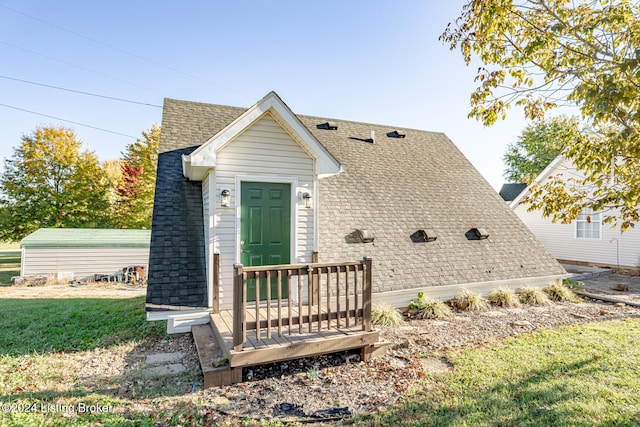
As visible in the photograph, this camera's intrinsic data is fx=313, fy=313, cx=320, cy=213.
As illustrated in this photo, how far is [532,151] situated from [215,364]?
119ft

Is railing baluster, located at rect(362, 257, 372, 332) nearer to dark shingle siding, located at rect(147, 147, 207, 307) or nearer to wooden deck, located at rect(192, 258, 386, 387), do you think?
wooden deck, located at rect(192, 258, 386, 387)

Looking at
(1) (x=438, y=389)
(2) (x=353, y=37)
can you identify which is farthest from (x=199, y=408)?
(2) (x=353, y=37)

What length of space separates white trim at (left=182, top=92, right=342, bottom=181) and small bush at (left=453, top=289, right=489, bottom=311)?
172 inches

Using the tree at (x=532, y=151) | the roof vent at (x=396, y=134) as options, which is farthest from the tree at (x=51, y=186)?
the tree at (x=532, y=151)

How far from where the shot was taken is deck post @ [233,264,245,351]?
13.1 ft

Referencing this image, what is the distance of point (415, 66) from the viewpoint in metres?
8.57

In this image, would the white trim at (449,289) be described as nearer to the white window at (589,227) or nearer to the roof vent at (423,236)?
the roof vent at (423,236)

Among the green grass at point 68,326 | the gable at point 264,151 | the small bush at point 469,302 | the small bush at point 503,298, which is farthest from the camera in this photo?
the small bush at point 503,298

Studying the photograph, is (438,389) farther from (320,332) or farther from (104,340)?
(104,340)

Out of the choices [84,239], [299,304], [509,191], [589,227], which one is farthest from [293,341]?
[509,191]

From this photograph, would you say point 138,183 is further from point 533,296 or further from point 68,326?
point 533,296

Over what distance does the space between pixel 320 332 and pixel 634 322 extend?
666cm

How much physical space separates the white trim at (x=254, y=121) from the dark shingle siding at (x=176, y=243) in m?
0.86

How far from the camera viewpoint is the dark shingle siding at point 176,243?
570cm
